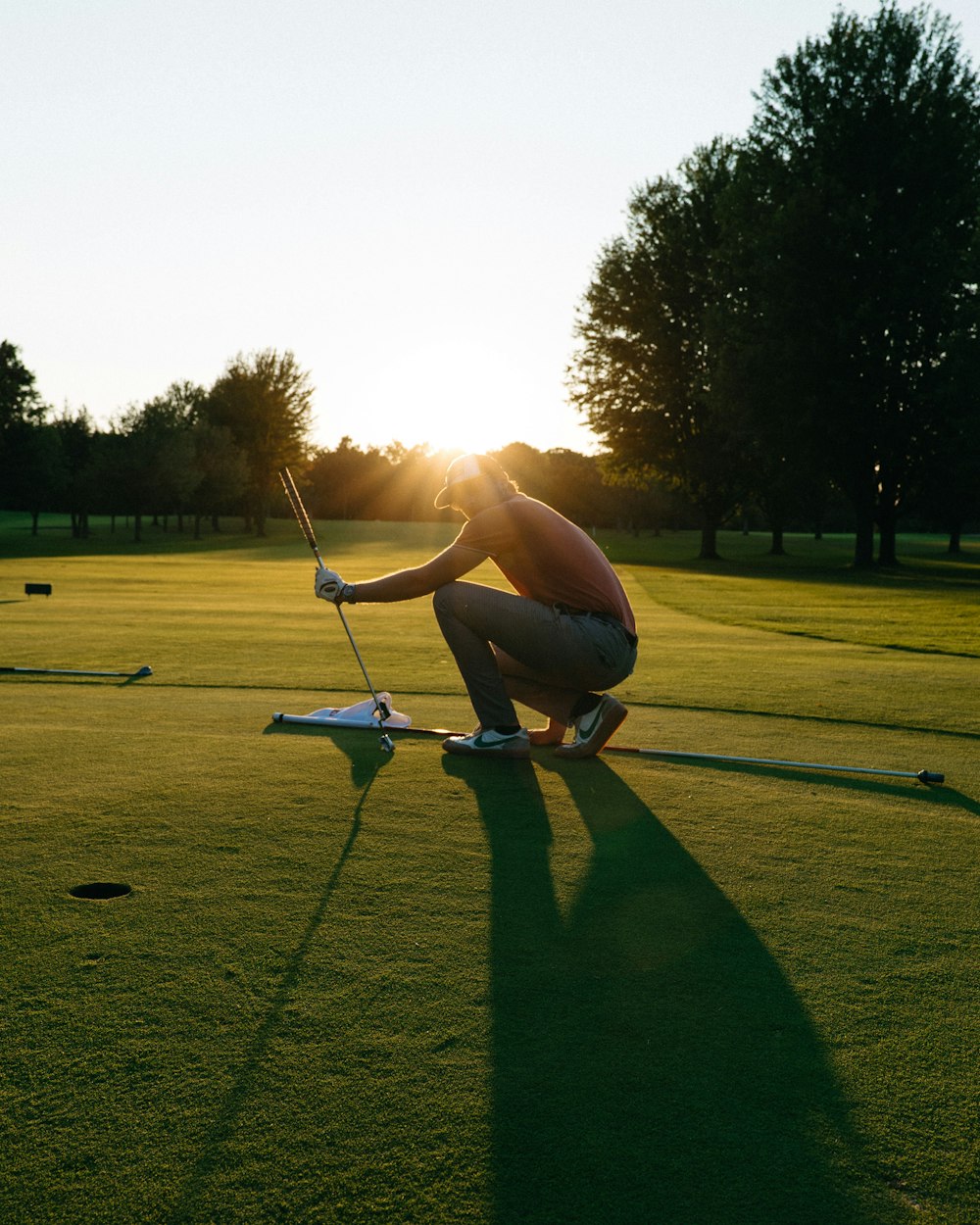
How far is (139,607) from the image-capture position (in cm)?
Answer: 1823

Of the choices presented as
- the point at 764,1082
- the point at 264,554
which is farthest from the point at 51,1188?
the point at 264,554

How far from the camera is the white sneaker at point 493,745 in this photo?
6375mm

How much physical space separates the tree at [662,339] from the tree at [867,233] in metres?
9.83

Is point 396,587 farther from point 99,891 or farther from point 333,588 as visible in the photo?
point 99,891

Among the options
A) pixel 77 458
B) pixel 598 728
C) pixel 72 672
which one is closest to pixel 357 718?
pixel 598 728

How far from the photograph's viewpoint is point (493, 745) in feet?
21.0

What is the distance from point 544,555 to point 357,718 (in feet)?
6.03

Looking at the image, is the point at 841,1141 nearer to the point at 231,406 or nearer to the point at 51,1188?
the point at 51,1188

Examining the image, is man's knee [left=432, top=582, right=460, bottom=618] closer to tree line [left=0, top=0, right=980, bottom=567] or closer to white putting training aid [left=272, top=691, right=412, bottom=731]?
white putting training aid [left=272, top=691, right=412, bottom=731]

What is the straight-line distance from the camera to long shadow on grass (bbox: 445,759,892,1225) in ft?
7.00

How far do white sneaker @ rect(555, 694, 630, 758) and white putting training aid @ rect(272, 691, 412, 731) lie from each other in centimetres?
129

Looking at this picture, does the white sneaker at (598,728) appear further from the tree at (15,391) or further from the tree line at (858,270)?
the tree at (15,391)

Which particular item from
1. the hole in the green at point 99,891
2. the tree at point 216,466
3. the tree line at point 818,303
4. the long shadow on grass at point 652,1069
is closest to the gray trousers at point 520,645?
the long shadow on grass at point 652,1069

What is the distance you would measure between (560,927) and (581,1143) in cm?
127
